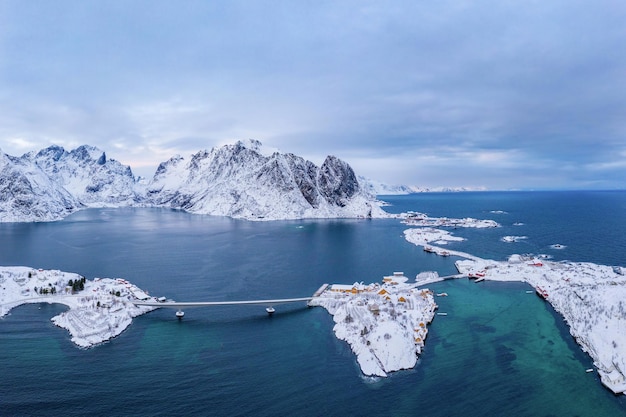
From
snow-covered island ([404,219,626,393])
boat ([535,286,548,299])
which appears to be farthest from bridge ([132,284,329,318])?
boat ([535,286,548,299])

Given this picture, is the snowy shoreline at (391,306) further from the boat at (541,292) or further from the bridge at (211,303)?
the bridge at (211,303)

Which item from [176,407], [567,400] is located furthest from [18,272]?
[567,400]

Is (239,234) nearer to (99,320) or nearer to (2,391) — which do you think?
(99,320)

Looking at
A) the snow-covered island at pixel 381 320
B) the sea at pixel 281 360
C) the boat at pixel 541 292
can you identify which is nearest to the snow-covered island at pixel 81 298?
the sea at pixel 281 360

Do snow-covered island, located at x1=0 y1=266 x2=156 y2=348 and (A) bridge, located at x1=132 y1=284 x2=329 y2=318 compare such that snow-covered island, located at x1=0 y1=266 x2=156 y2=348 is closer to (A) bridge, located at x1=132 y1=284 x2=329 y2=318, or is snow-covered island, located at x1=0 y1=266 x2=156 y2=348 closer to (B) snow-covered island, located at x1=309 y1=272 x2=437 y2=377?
(A) bridge, located at x1=132 y1=284 x2=329 y2=318

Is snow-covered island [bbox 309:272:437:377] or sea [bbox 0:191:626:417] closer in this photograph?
sea [bbox 0:191:626:417]
